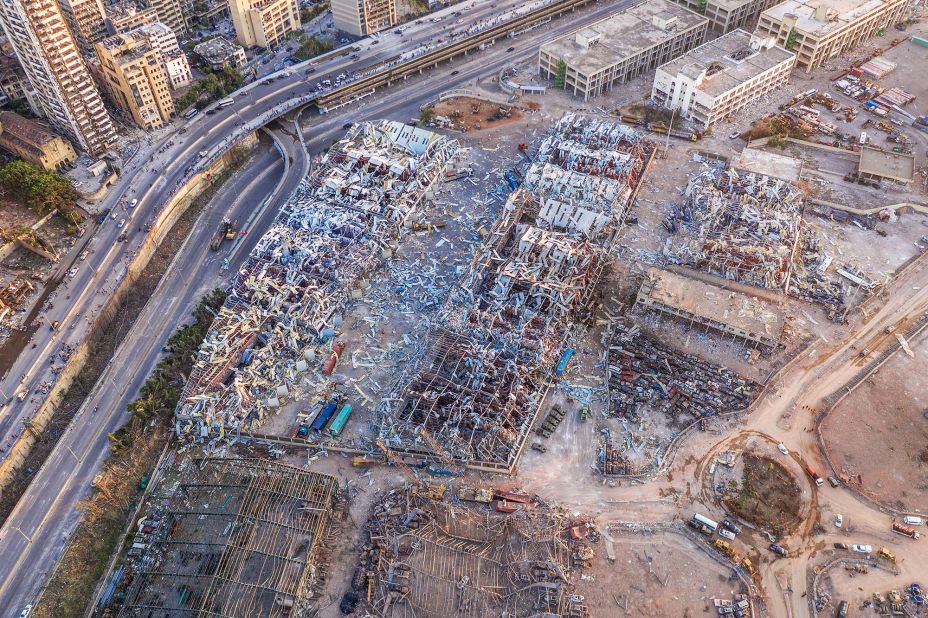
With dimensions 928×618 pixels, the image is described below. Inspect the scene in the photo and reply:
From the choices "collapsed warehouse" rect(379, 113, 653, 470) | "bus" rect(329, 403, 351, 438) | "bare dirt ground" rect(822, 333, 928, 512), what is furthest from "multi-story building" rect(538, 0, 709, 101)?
"bus" rect(329, 403, 351, 438)

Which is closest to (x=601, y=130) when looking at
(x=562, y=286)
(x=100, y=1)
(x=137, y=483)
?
(x=562, y=286)

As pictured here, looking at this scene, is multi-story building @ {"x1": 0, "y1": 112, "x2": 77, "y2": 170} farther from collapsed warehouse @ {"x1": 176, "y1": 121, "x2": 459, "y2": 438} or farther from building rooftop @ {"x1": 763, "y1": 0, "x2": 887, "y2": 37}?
building rooftop @ {"x1": 763, "y1": 0, "x2": 887, "y2": 37}

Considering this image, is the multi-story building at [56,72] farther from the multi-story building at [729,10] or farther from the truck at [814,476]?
the multi-story building at [729,10]

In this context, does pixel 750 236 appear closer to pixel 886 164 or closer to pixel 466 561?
pixel 886 164

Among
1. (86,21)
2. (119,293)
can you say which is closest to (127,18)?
(86,21)

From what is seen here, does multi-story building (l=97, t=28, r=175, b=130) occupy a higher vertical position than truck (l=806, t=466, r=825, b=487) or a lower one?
higher

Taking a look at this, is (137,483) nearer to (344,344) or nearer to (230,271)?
(344,344)

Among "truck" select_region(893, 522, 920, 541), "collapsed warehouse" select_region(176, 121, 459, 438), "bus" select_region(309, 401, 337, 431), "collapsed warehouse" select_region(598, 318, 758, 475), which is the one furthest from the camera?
"collapsed warehouse" select_region(176, 121, 459, 438)
